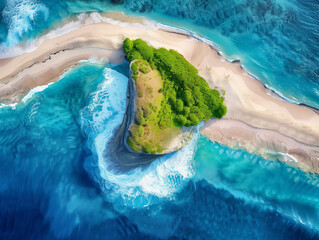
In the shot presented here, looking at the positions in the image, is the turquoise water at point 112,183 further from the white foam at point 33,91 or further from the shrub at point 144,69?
the shrub at point 144,69

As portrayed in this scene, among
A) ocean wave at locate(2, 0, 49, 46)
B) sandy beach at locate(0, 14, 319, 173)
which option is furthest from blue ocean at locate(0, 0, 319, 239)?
sandy beach at locate(0, 14, 319, 173)

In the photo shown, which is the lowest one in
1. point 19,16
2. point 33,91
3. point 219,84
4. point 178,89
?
point 33,91

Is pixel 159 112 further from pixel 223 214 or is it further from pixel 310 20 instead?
pixel 310 20

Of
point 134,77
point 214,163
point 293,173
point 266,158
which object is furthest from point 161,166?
point 293,173

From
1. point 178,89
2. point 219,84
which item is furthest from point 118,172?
point 219,84

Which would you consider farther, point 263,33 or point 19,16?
point 263,33

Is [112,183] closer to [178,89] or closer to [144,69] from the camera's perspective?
[178,89]
